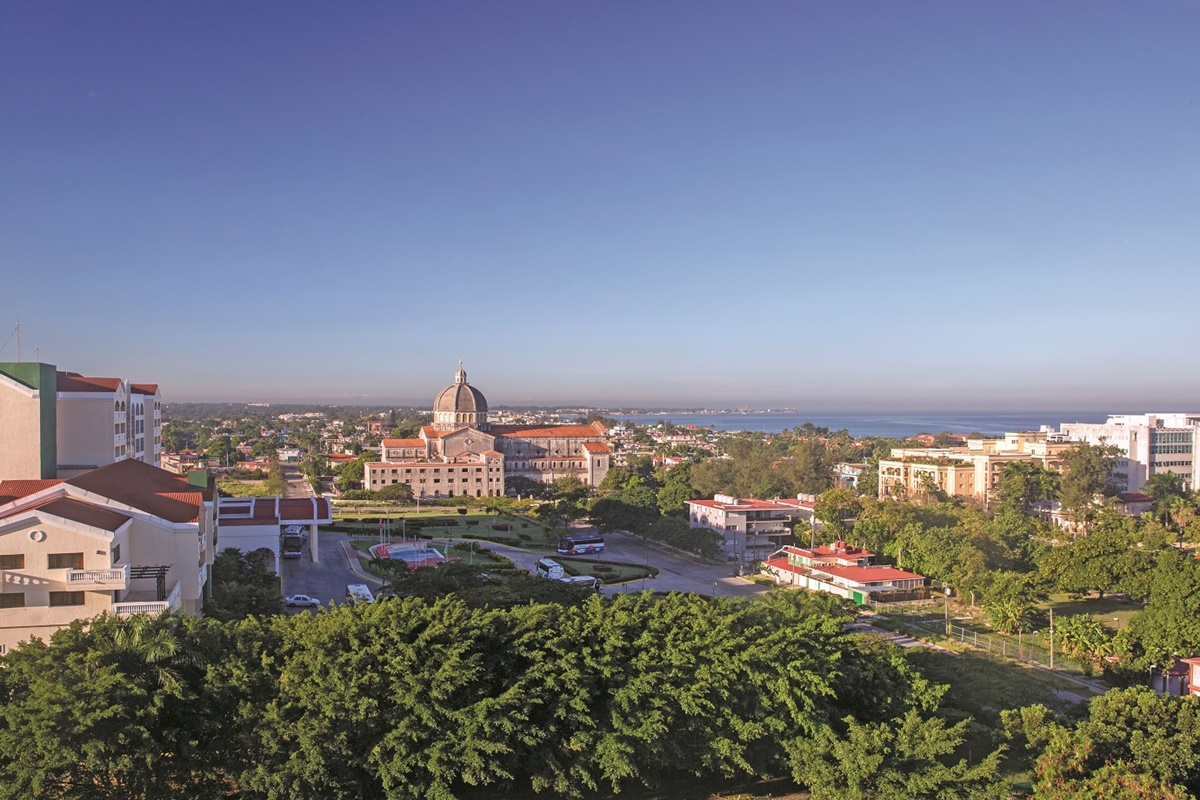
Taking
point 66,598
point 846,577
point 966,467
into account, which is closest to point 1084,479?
point 966,467

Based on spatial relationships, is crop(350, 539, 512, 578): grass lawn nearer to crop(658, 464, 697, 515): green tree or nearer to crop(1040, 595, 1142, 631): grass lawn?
crop(658, 464, 697, 515): green tree

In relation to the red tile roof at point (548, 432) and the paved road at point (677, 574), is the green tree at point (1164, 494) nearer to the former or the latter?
the paved road at point (677, 574)

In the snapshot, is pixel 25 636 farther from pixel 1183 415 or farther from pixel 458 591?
pixel 1183 415

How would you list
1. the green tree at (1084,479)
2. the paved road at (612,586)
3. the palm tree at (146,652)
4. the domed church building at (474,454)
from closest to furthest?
1. the palm tree at (146,652)
2. the paved road at (612,586)
3. the green tree at (1084,479)
4. the domed church building at (474,454)

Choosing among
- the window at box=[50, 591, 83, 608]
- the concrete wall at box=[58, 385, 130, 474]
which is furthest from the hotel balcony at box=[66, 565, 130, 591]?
the concrete wall at box=[58, 385, 130, 474]

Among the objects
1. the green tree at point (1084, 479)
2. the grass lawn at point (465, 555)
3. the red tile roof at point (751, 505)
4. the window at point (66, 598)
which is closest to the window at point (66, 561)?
the window at point (66, 598)

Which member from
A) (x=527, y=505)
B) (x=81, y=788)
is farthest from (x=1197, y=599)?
(x=527, y=505)
